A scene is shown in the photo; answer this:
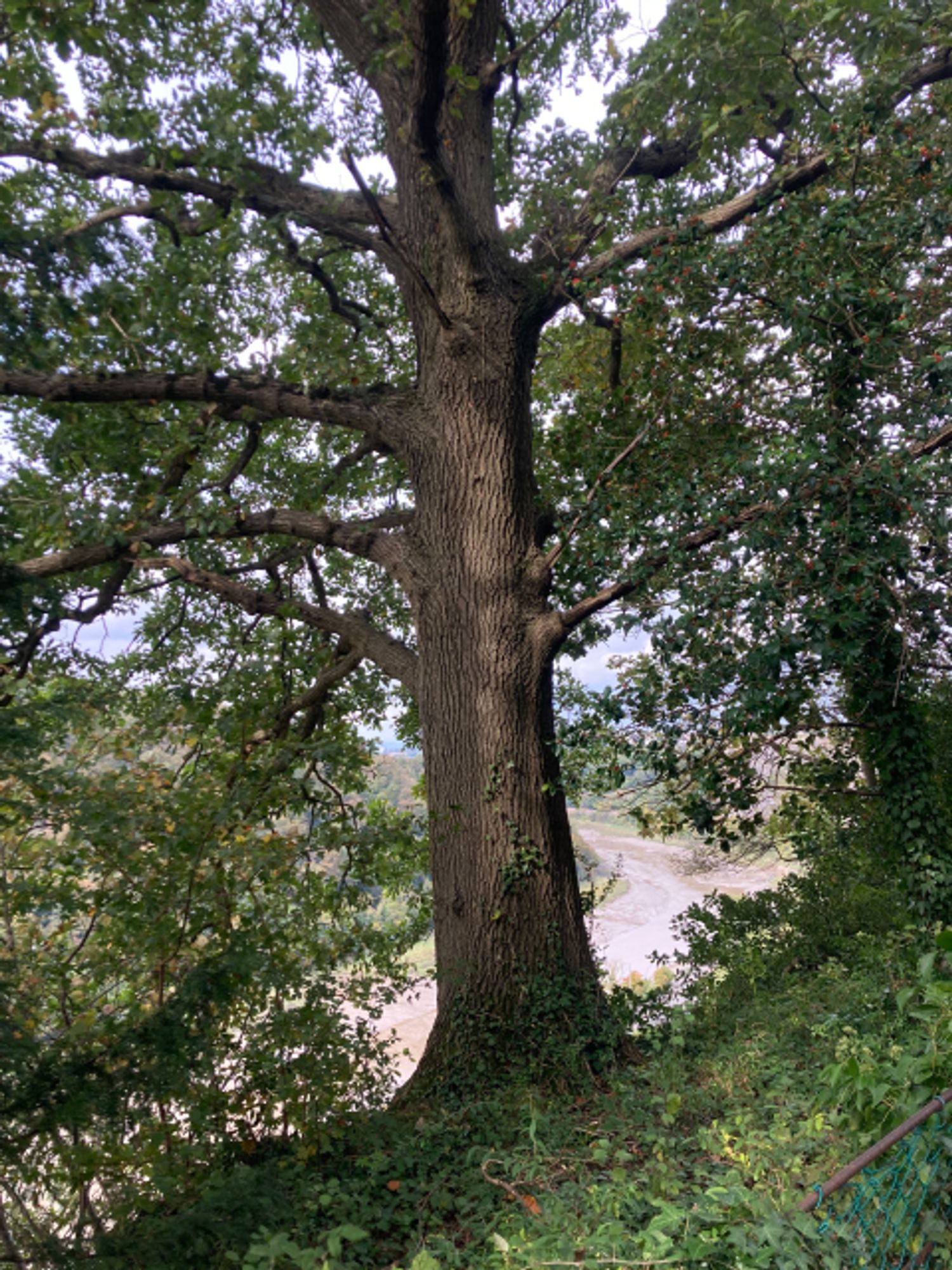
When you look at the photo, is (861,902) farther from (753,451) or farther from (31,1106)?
(31,1106)

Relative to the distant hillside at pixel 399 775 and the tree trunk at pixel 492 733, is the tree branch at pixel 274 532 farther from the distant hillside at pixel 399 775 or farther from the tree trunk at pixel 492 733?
the distant hillside at pixel 399 775

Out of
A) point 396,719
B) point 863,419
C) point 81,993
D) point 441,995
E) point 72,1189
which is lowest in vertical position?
point 72,1189

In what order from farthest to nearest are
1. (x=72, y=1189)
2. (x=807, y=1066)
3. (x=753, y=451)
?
(x=753, y=451) → (x=807, y=1066) → (x=72, y=1189)

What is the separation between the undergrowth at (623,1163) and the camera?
261cm

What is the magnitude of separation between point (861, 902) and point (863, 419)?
16.0ft

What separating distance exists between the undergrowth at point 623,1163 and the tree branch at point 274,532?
3.84 metres

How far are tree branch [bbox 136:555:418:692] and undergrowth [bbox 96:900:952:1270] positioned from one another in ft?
10.4

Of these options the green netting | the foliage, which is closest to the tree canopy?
the foliage

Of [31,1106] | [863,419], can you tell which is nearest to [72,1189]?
[31,1106]

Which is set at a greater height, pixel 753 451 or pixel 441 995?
pixel 753 451

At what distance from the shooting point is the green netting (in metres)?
2.46

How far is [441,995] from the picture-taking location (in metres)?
5.34

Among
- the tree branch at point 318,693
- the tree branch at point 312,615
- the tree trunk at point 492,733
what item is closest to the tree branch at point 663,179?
the tree trunk at point 492,733

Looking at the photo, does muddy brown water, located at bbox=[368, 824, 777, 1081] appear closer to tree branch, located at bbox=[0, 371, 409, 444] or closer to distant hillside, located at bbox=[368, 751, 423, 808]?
distant hillside, located at bbox=[368, 751, 423, 808]
